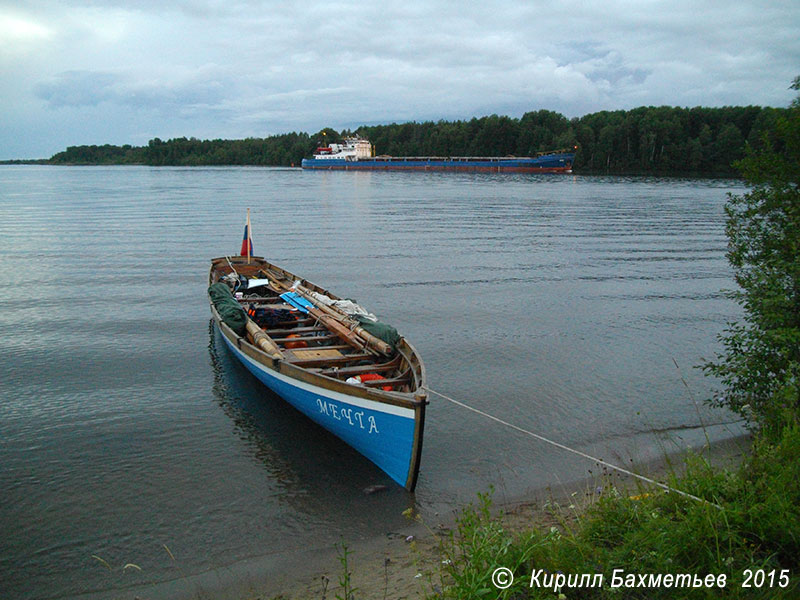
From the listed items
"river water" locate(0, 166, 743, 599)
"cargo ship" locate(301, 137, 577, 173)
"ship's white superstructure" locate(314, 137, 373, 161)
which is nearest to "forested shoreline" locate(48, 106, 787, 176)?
"cargo ship" locate(301, 137, 577, 173)

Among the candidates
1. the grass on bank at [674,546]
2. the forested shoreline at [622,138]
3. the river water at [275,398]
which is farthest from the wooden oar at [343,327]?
the forested shoreline at [622,138]

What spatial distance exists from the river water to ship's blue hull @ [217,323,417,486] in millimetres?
345

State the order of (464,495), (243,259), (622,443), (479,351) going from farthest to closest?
(243,259) < (479,351) < (622,443) < (464,495)

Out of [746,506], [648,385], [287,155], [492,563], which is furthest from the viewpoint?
[287,155]

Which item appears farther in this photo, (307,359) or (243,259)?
(243,259)

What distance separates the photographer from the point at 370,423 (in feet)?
26.7

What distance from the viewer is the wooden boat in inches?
307

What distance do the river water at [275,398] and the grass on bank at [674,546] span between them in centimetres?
266

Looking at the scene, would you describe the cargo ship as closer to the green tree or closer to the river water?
the river water

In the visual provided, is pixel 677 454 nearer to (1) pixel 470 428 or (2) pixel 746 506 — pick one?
(1) pixel 470 428

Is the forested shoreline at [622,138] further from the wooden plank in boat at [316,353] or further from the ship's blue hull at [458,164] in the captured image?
the wooden plank in boat at [316,353]

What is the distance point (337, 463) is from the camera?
8922 millimetres

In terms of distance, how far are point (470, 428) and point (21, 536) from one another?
21.6ft

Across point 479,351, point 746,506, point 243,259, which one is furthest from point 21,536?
point 243,259
